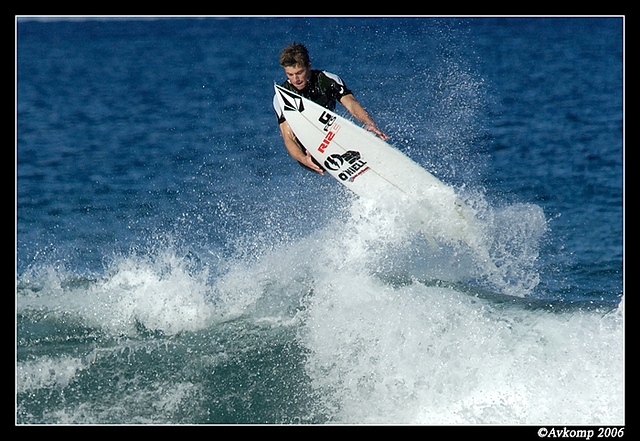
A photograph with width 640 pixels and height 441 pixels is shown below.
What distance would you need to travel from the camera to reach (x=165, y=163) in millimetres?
14930

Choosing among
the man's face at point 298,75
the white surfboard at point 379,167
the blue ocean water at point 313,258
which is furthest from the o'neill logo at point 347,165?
the man's face at point 298,75

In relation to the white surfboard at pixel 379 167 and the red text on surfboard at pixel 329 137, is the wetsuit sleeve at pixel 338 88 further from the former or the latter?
the red text on surfboard at pixel 329 137

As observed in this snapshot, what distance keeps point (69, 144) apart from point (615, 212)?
1218 cm

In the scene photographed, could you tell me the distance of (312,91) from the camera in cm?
898

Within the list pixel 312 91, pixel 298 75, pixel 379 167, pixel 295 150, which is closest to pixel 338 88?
pixel 312 91

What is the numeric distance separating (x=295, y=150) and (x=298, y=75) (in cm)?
100

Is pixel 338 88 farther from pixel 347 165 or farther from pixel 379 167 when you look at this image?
pixel 379 167

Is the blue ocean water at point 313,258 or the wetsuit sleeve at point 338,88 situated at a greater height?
the wetsuit sleeve at point 338,88

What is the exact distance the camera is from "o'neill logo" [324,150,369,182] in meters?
9.09

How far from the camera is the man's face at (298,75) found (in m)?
8.47

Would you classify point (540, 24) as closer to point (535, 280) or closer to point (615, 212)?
point (615, 212)

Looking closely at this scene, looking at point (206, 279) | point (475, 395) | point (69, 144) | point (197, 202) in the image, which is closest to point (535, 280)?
point (475, 395)

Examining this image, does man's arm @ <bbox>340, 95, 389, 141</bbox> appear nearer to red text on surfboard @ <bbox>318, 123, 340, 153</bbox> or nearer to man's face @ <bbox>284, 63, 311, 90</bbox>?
red text on surfboard @ <bbox>318, 123, 340, 153</bbox>

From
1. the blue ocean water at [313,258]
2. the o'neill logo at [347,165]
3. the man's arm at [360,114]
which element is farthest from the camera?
the o'neill logo at [347,165]
